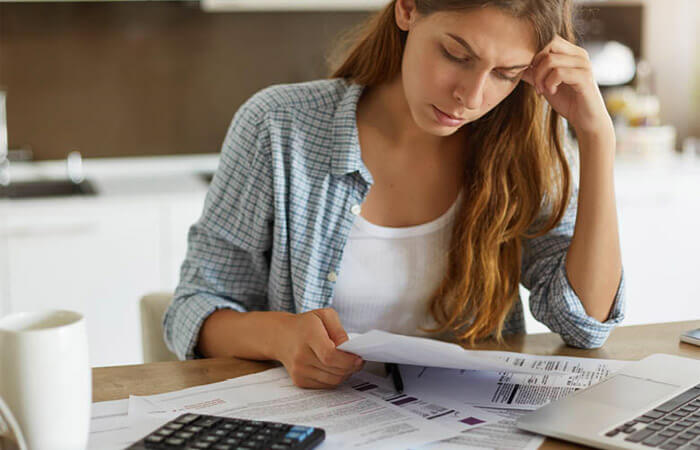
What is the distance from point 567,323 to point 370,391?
15.0 inches

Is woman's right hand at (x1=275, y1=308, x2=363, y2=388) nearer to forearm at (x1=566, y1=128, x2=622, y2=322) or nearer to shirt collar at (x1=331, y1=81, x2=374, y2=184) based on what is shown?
shirt collar at (x1=331, y1=81, x2=374, y2=184)

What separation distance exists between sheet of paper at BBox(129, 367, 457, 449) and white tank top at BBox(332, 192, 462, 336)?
359 mm

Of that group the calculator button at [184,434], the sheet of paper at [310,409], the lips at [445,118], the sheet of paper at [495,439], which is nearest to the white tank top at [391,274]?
the lips at [445,118]

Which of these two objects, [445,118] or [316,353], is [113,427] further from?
[445,118]

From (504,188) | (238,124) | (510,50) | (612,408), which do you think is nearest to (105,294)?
(238,124)

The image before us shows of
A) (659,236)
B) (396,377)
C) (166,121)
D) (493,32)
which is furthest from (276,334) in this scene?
(659,236)

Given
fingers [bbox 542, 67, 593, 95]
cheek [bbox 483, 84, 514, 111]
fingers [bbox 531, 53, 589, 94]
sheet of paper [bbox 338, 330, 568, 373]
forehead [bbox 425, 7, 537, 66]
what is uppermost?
forehead [bbox 425, 7, 537, 66]

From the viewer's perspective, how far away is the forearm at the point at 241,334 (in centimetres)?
117

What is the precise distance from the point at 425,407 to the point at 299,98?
0.67m

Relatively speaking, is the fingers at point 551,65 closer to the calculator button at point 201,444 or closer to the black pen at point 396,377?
the black pen at point 396,377

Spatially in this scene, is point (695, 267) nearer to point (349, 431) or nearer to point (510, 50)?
point (510, 50)

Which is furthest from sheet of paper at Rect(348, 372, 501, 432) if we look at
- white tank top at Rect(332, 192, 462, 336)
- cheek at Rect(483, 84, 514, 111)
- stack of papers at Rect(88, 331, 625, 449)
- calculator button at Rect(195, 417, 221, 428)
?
cheek at Rect(483, 84, 514, 111)

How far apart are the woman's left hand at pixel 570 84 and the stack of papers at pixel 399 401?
0.40 metres

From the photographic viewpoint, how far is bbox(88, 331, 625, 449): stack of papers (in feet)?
2.99
